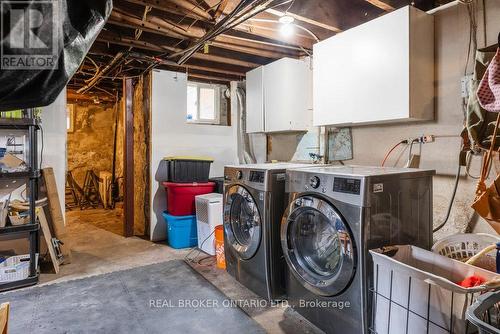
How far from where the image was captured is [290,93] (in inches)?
128

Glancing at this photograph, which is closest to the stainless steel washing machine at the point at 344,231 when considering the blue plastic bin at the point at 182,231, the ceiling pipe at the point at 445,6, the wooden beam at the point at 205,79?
the ceiling pipe at the point at 445,6

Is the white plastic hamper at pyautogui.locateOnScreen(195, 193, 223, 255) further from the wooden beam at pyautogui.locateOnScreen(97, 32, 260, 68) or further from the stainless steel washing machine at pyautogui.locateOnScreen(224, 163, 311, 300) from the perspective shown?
the wooden beam at pyautogui.locateOnScreen(97, 32, 260, 68)

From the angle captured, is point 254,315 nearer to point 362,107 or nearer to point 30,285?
point 362,107

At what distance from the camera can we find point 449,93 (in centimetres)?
202

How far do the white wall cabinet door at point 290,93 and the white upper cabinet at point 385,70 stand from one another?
791 mm

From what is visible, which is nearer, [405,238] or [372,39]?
[405,238]

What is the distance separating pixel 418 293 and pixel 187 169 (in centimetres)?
277

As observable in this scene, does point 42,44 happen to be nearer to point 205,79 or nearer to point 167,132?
point 167,132

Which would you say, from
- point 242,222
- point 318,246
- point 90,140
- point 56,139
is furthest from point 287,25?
point 90,140

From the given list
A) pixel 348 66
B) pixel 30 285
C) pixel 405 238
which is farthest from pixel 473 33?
pixel 30 285

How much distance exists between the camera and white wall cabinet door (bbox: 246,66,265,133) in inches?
141

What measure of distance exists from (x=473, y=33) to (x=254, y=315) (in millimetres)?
2331

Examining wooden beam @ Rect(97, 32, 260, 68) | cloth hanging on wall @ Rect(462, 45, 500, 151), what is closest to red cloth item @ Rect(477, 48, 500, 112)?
cloth hanging on wall @ Rect(462, 45, 500, 151)

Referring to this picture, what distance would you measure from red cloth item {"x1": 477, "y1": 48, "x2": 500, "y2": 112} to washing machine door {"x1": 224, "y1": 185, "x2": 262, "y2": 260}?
1475 millimetres
